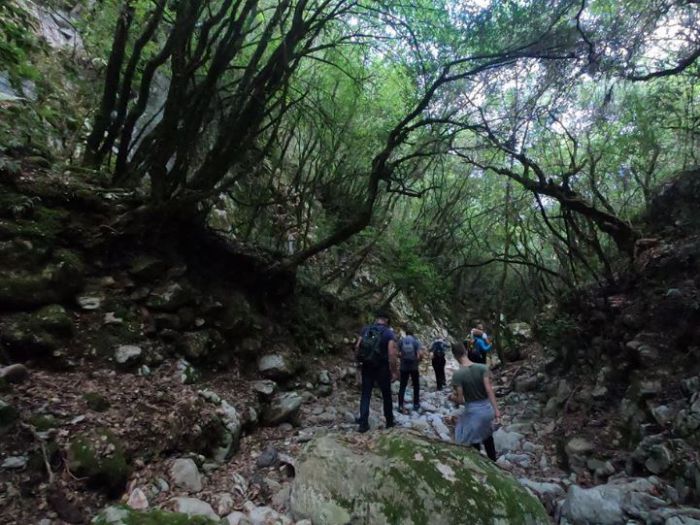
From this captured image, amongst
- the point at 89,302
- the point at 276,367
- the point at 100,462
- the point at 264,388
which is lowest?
the point at 100,462

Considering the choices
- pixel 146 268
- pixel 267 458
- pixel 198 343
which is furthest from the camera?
pixel 198 343

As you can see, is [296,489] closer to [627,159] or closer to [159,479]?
[159,479]

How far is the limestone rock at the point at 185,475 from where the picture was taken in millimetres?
3584

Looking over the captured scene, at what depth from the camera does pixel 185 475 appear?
3.65 meters

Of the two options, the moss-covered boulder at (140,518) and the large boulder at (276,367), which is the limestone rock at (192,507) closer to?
the moss-covered boulder at (140,518)

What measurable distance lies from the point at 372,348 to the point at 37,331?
399 centimetres

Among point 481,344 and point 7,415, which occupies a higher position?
point 481,344

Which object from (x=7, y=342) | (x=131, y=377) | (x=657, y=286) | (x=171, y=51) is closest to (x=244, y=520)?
(x=131, y=377)

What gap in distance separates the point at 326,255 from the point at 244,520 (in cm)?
915

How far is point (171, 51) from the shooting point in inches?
191

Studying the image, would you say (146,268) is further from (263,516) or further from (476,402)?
(476,402)

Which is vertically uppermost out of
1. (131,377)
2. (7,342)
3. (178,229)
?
(178,229)

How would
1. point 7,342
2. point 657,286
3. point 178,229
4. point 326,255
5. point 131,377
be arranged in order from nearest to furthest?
point 7,342 → point 131,377 → point 178,229 → point 657,286 → point 326,255

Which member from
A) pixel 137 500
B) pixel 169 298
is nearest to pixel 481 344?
pixel 169 298
